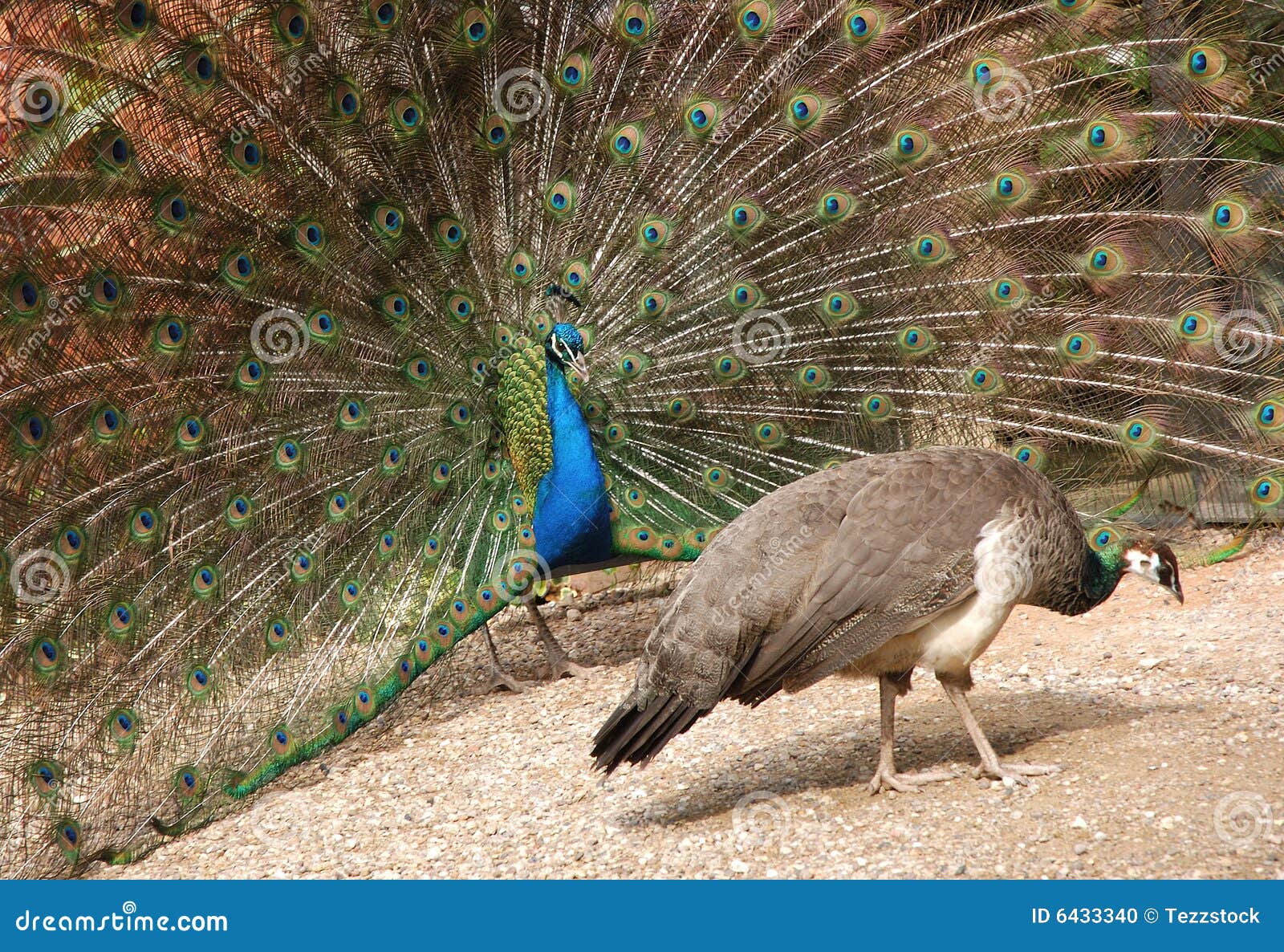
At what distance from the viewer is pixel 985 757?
12.4ft

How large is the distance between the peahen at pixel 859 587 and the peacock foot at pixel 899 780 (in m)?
0.24

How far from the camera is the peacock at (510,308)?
13.8 feet

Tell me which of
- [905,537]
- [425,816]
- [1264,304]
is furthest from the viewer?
[1264,304]

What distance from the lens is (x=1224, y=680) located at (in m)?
4.46

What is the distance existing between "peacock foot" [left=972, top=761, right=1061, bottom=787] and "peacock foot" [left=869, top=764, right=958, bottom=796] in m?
0.14

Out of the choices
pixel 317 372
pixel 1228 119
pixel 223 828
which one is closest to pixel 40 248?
pixel 317 372

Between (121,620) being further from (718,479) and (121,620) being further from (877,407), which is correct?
(877,407)

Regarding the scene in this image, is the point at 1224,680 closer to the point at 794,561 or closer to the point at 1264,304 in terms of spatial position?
the point at 1264,304

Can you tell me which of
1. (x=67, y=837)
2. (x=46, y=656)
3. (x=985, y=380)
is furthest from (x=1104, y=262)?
(x=67, y=837)

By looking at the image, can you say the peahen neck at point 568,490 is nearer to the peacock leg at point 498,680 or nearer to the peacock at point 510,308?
the peacock at point 510,308

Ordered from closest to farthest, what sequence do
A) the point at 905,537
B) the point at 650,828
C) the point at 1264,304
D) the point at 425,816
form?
the point at 905,537 < the point at 650,828 < the point at 425,816 < the point at 1264,304

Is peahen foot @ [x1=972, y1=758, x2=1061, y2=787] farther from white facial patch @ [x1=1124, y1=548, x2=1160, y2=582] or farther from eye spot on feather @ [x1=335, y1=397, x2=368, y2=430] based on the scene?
eye spot on feather @ [x1=335, y1=397, x2=368, y2=430]

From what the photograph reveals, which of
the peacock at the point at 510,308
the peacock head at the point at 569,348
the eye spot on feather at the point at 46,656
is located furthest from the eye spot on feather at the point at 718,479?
the eye spot on feather at the point at 46,656

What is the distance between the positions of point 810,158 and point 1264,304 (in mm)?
1955
